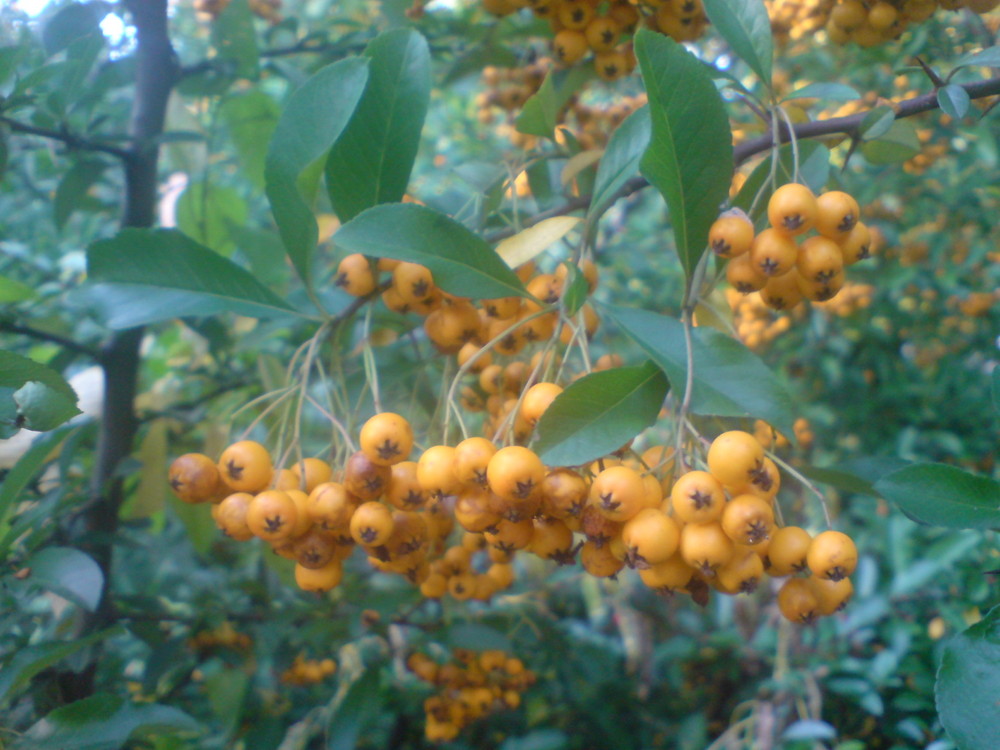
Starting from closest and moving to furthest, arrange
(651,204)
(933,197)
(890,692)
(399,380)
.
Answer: (399,380), (890,692), (933,197), (651,204)

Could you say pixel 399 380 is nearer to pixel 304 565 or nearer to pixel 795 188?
pixel 304 565

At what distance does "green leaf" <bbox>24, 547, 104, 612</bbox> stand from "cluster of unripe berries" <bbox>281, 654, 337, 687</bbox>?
0.96 metres

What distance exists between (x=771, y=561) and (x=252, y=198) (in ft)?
7.84

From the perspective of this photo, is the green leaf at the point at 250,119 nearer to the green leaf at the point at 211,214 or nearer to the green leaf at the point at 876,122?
the green leaf at the point at 211,214

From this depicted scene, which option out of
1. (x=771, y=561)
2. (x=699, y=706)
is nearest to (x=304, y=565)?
(x=771, y=561)

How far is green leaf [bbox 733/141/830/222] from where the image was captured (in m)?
0.96

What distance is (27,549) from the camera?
1073 millimetres

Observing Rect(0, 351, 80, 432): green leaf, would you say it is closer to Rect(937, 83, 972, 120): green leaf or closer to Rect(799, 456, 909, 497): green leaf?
Rect(799, 456, 909, 497): green leaf

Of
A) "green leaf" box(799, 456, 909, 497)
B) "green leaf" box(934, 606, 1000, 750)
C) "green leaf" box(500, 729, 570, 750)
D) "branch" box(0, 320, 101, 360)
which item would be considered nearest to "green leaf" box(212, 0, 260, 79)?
"branch" box(0, 320, 101, 360)

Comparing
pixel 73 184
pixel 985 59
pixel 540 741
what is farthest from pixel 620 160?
pixel 540 741

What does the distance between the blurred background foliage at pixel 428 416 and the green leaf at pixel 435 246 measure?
24 cm

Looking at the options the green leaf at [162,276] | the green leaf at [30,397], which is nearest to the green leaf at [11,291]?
the green leaf at [162,276]

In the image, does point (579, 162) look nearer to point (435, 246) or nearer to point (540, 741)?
point (435, 246)

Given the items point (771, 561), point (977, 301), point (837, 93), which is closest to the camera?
point (771, 561)
